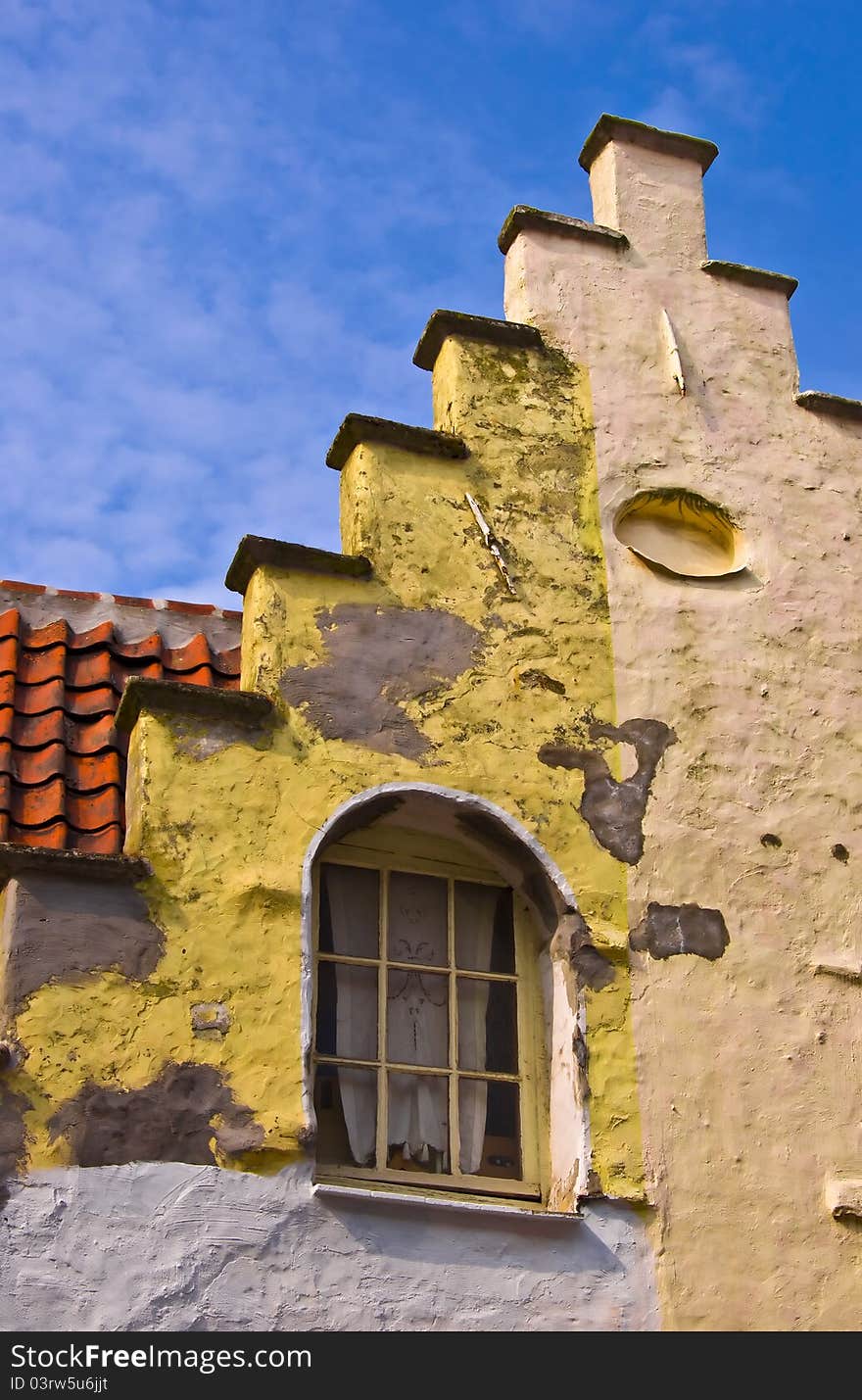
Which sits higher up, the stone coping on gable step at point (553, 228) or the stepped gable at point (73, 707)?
the stone coping on gable step at point (553, 228)

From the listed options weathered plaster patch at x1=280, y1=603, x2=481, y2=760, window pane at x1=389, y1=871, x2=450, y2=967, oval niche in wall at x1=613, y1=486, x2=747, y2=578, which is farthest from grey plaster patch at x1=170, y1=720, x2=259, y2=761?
oval niche in wall at x1=613, y1=486, x2=747, y2=578

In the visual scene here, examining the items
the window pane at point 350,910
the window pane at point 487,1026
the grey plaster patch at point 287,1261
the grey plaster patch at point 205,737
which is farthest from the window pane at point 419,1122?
the grey plaster patch at point 205,737

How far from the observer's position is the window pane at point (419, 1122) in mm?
6875

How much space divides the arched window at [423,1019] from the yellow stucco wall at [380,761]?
34 cm

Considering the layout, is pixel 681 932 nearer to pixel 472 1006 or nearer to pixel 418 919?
pixel 472 1006

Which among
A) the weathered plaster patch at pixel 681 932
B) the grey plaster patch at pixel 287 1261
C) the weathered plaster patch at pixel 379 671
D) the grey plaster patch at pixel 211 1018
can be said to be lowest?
the grey plaster patch at pixel 287 1261

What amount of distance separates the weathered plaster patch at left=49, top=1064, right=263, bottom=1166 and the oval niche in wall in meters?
3.12

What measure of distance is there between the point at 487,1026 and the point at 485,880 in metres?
0.58

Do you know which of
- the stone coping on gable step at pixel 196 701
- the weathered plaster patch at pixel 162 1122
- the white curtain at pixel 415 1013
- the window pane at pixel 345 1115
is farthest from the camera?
the stone coping on gable step at pixel 196 701

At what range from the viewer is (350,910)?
24.0 feet

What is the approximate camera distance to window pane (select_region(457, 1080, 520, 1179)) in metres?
6.95

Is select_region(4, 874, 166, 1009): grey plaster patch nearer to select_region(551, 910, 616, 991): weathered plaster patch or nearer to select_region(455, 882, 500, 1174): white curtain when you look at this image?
select_region(455, 882, 500, 1174): white curtain

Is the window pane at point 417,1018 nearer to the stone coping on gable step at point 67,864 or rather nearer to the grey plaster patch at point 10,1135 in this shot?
the stone coping on gable step at point 67,864
